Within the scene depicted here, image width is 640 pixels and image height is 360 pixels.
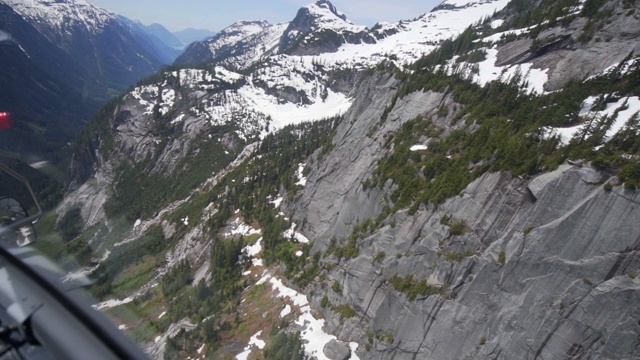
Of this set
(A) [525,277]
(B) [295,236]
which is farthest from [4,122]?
(B) [295,236]

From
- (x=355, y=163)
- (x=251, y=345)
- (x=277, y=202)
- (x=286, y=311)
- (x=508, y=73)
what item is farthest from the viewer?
(x=277, y=202)

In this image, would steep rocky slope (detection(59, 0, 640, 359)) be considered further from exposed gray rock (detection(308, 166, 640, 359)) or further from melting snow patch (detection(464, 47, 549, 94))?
melting snow patch (detection(464, 47, 549, 94))

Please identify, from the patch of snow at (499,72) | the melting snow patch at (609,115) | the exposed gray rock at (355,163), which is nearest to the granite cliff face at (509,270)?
the patch of snow at (499,72)

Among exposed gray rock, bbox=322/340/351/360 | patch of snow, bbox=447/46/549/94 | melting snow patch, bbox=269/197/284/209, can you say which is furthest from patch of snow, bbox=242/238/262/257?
patch of snow, bbox=447/46/549/94

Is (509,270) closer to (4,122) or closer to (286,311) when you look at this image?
(286,311)

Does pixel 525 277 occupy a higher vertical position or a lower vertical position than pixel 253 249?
higher

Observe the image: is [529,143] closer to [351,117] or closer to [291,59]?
[351,117]

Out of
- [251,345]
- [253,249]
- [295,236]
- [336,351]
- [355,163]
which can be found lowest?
[253,249]

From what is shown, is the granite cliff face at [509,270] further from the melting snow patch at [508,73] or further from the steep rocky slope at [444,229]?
the melting snow patch at [508,73]

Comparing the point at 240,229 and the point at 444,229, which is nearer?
the point at 444,229
